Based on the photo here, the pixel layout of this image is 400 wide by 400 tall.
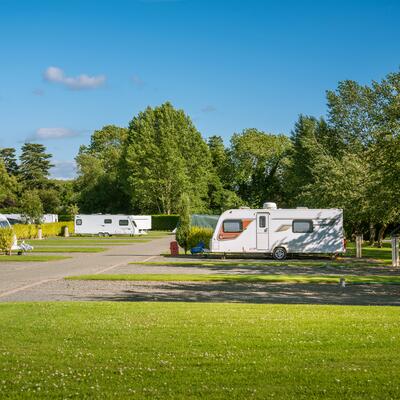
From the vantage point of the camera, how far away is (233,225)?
97.9ft

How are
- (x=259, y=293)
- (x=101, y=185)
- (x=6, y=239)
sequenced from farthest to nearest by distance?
(x=101, y=185), (x=6, y=239), (x=259, y=293)

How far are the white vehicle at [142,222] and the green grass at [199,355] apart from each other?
53.3m

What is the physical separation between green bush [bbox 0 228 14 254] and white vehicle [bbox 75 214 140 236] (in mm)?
28065

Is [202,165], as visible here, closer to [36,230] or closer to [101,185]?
[101,185]

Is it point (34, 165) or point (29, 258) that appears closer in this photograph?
point (29, 258)

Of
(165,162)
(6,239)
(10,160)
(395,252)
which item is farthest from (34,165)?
(395,252)

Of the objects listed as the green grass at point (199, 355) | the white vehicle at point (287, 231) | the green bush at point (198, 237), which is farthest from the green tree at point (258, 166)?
the green grass at point (199, 355)

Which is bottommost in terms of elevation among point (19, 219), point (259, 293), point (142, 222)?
point (259, 293)

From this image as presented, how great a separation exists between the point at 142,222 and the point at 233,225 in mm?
37899

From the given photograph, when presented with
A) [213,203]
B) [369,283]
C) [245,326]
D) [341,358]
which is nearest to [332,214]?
[369,283]

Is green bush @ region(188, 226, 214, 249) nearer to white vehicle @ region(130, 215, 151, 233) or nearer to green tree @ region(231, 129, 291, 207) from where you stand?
white vehicle @ region(130, 215, 151, 233)

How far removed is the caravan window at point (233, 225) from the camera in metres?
29.8

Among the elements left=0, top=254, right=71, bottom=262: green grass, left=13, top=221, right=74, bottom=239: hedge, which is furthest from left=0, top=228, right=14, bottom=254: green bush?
left=13, top=221, right=74, bottom=239: hedge

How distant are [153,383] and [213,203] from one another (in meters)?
73.3
